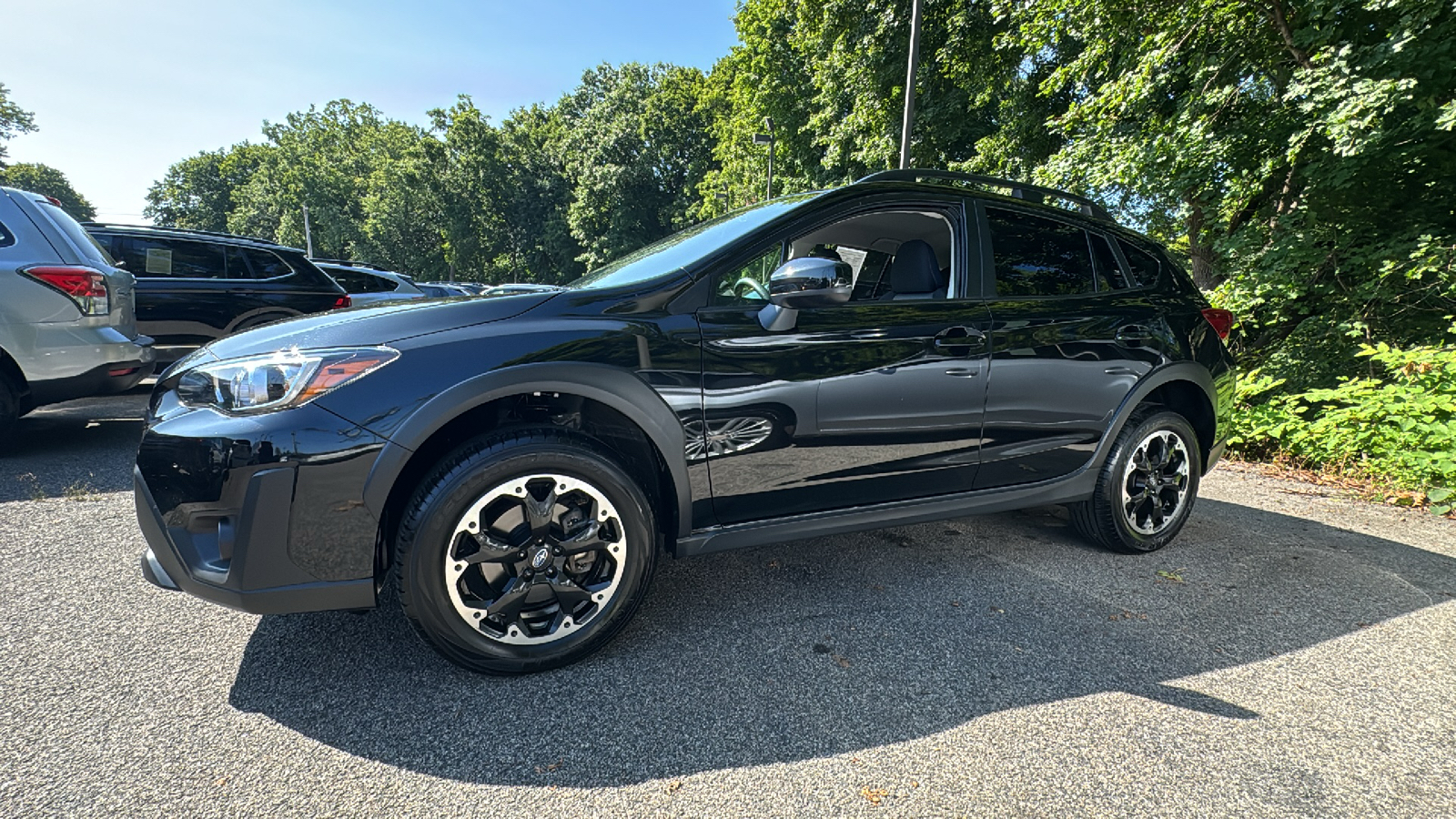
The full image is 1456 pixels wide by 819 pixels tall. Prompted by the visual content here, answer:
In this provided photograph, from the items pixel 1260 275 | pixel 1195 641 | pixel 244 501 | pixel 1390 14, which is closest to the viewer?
pixel 244 501

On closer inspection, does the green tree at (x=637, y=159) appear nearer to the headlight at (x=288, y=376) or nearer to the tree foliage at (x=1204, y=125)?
the tree foliage at (x=1204, y=125)

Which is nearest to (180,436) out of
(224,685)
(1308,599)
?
(224,685)

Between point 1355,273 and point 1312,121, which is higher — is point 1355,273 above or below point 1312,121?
below

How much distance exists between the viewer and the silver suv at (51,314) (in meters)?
4.14

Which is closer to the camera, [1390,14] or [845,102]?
[1390,14]

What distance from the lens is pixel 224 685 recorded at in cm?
202

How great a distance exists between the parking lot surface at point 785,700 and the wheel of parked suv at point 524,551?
0.15 metres

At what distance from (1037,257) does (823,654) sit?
204 centimetres

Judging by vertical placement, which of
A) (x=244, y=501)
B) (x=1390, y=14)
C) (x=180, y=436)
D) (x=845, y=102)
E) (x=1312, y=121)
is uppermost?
(x=845, y=102)

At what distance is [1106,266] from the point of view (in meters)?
3.27

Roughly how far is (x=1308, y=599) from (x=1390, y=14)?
6.21 metres

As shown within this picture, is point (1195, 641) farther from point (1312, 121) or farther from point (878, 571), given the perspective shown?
point (1312, 121)

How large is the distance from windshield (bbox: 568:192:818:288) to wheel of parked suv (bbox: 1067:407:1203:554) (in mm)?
1985

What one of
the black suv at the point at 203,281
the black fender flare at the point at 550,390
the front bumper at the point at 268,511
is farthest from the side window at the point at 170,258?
the black fender flare at the point at 550,390
